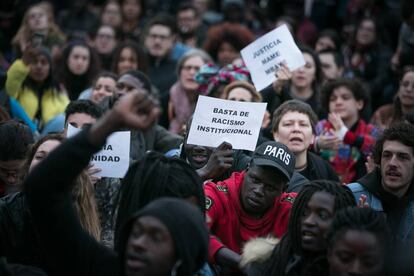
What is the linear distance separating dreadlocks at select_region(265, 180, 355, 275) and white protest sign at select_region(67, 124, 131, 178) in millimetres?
1763

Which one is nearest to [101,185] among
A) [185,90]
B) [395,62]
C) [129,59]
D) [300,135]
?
[300,135]

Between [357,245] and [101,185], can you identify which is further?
[101,185]

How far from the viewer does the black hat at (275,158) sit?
5.46 metres

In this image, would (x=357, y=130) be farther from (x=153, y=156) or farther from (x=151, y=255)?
(x=151, y=255)

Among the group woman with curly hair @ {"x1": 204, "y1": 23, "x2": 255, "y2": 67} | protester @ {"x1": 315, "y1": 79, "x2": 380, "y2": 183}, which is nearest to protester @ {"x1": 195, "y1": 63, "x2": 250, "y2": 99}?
protester @ {"x1": 315, "y1": 79, "x2": 380, "y2": 183}

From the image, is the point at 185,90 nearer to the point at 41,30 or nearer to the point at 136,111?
the point at 41,30

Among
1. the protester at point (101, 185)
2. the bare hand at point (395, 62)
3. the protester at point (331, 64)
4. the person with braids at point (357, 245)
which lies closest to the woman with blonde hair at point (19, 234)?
the protester at point (101, 185)

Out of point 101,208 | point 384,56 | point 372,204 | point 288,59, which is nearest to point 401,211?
point 372,204

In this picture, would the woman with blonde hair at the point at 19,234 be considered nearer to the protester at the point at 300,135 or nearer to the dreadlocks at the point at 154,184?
the dreadlocks at the point at 154,184

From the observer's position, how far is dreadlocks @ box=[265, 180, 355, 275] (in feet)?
15.0

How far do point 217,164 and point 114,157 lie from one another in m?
1.03

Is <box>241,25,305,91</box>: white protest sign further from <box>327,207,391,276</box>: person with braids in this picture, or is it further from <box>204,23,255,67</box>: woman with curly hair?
<box>327,207,391,276</box>: person with braids

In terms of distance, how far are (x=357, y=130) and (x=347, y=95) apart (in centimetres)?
42

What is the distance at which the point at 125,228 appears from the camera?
3.77m
